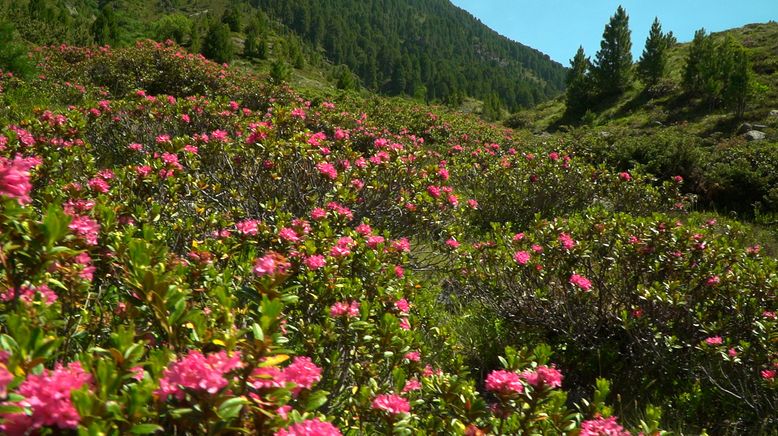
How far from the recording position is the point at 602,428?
1.40m

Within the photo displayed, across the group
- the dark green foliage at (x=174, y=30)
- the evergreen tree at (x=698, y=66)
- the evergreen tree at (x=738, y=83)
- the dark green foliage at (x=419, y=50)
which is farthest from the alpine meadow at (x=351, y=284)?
the dark green foliage at (x=419, y=50)

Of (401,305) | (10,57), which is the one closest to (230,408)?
(401,305)

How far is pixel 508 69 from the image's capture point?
12494 centimetres

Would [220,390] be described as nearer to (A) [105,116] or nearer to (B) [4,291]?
(B) [4,291]

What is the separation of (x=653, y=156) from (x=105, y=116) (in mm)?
11382

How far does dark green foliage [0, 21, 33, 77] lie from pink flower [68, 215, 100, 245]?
11.4m

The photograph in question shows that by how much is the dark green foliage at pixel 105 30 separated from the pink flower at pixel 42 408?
33.7 m

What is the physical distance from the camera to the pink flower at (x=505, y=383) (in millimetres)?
1492

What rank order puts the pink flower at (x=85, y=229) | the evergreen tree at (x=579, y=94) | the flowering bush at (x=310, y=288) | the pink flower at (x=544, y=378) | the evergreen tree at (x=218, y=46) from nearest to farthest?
the flowering bush at (x=310, y=288) < the pink flower at (x=544, y=378) < the pink flower at (x=85, y=229) < the evergreen tree at (x=218, y=46) < the evergreen tree at (x=579, y=94)

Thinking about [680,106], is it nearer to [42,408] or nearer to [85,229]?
[85,229]

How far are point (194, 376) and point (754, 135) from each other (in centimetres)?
2011

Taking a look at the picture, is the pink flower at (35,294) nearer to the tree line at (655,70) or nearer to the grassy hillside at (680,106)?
the grassy hillside at (680,106)

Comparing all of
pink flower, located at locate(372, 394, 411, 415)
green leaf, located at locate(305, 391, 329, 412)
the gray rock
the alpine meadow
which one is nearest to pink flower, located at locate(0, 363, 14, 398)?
the alpine meadow

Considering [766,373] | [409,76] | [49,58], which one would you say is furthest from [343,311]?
[409,76]
